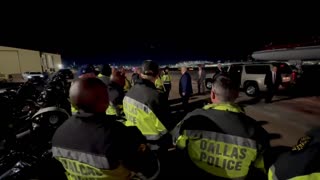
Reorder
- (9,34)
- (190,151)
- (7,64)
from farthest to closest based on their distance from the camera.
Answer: (7,64), (9,34), (190,151)

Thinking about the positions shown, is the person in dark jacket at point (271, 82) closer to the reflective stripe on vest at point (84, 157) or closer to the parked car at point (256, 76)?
the parked car at point (256, 76)

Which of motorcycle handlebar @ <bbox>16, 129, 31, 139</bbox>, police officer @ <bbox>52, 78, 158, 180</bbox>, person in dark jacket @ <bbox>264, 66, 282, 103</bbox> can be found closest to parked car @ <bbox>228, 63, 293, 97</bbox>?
person in dark jacket @ <bbox>264, 66, 282, 103</bbox>

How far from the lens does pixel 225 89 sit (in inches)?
104

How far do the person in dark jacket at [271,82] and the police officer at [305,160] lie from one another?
11.9 meters

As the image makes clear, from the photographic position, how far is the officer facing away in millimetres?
2387

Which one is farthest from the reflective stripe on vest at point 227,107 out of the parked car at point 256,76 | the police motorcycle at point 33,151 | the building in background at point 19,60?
the building in background at point 19,60

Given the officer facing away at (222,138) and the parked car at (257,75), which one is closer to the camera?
the officer facing away at (222,138)

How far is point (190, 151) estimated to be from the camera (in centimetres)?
267

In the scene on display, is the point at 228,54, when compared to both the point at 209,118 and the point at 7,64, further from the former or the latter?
the point at 209,118

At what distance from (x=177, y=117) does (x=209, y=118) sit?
7.44 meters

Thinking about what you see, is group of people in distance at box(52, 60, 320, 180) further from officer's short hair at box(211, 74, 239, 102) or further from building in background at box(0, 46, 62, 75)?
building in background at box(0, 46, 62, 75)

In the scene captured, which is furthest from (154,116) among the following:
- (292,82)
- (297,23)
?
(297,23)

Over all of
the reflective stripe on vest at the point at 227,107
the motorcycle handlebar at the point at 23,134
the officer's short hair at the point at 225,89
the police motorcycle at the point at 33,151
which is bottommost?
the motorcycle handlebar at the point at 23,134

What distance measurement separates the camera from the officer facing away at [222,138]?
7.83 feet
